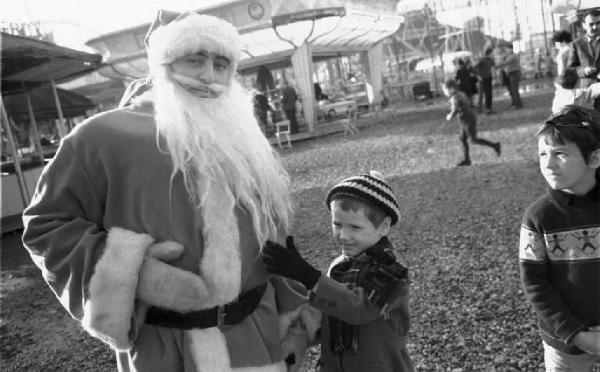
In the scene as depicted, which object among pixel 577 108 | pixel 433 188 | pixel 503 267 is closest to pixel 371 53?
pixel 433 188

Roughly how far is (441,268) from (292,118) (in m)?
12.7

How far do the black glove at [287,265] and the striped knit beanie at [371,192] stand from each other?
1.03 ft

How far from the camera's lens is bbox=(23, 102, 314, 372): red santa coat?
4.95 feet

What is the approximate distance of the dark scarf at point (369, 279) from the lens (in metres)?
1.80

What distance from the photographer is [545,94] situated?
15.8 meters

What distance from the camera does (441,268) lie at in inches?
177

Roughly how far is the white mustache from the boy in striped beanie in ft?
1.74

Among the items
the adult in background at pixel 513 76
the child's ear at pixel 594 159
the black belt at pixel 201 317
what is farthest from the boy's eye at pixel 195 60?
the adult in background at pixel 513 76

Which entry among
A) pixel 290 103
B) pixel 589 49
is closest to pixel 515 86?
pixel 290 103

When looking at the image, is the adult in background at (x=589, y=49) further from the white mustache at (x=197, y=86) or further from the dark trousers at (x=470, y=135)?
the white mustache at (x=197, y=86)

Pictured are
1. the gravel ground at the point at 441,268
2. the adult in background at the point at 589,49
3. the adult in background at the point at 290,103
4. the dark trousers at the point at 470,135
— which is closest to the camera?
the gravel ground at the point at 441,268

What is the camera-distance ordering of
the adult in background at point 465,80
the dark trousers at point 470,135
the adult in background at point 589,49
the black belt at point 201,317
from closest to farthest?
the black belt at point 201,317, the adult in background at point 589,49, the dark trousers at point 470,135, the adult in background at point 465,80

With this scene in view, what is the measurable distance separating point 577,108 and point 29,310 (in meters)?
5.02

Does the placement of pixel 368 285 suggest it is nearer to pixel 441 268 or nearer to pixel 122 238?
pixel 122 238
